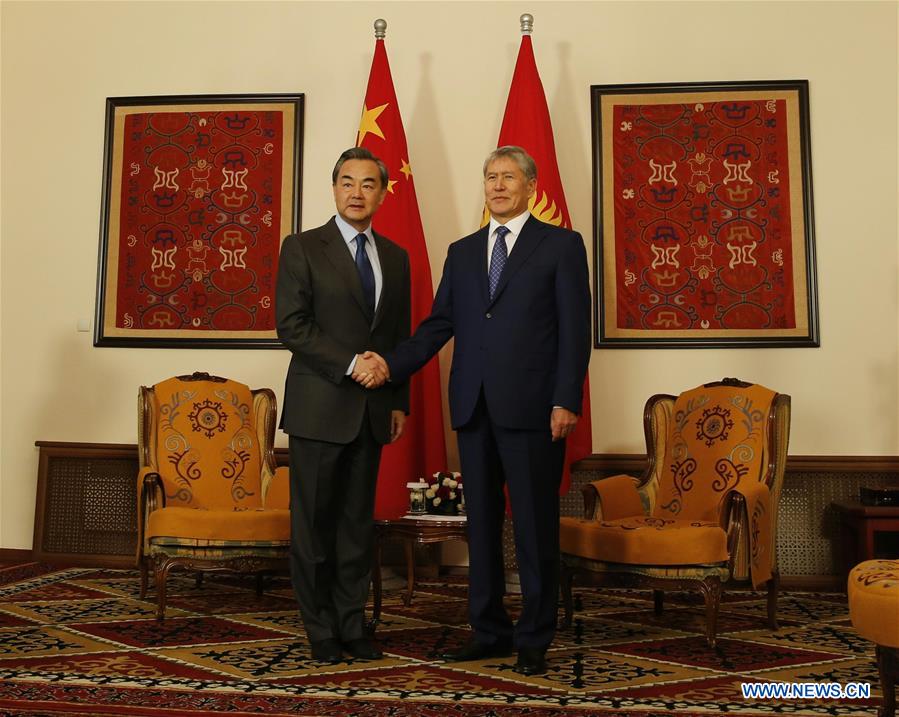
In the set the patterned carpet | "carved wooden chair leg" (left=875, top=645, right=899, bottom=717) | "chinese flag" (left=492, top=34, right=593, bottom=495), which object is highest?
"chinese flag" (left=492, top=34, right=593, bottom=495)

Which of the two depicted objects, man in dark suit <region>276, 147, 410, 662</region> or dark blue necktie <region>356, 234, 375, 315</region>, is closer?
man in dark suit <region>276, 147, 410, 662</region>

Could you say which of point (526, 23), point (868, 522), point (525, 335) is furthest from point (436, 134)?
point (868, 522)

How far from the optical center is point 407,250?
4.79 metres

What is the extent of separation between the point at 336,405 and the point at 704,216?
2831mm

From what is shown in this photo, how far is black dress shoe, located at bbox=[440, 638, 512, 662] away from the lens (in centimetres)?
299

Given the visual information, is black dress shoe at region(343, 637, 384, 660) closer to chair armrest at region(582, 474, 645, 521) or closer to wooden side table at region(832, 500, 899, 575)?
chair armrest at region(582, 474, 645, 521)

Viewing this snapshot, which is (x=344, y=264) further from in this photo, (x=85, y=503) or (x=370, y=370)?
(x=85, y=503)

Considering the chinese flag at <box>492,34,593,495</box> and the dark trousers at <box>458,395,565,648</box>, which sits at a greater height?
the chinese flag at <box>492,34,593,495</box>

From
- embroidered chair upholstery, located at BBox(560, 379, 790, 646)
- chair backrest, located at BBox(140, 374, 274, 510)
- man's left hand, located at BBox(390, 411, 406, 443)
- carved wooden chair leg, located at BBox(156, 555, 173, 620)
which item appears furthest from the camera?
chair backrest, located at BBox(140, 374, 274, 510)

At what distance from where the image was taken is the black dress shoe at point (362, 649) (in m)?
3.01

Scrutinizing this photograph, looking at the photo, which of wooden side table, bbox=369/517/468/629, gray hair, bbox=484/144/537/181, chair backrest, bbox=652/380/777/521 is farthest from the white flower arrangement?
gray hair, bbox=484/144/537/181

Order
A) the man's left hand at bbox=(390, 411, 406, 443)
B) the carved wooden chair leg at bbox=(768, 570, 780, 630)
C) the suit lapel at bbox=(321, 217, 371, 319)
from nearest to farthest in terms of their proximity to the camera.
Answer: the suit lapel at bbox=(321, 217, 371, 319)
the man's left hand at bbox=(390, 411, 406, 443)
the carved wooden chair leg at bbox=(768, 570, 780, 630)

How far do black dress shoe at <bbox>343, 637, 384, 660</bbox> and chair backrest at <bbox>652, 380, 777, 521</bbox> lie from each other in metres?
1.57

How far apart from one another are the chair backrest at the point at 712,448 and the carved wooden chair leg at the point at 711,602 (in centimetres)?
52
